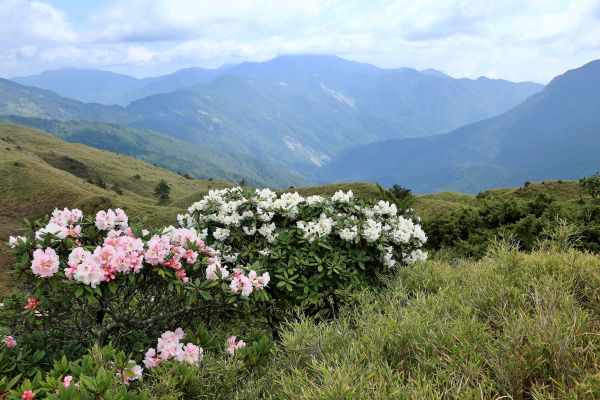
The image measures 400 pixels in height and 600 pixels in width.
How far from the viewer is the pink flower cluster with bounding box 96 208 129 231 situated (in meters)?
6.43

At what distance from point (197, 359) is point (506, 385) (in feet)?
10.6

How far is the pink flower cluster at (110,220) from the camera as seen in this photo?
6429mm

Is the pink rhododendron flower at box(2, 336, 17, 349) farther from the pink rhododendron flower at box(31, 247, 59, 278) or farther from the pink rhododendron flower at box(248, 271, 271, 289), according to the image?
the pink rhododendron flower at box(248, 271, 271, 289)

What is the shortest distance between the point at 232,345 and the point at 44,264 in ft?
7.94

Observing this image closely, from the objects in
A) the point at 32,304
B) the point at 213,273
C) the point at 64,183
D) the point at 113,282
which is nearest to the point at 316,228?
the point at 213,273

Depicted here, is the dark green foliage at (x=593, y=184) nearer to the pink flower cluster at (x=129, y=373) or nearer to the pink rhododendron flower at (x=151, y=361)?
the pink rhododendron flower at (x=151, y=361)

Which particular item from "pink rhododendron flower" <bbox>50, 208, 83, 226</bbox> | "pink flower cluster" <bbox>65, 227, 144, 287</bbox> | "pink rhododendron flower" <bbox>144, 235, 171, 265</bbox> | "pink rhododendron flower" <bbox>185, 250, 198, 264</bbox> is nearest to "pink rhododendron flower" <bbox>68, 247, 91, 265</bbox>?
"pink flower cluster" <bbox>65, 227, 144, 287</bbox>

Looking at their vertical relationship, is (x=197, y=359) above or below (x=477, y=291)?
below

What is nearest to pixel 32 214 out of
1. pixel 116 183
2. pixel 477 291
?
pixel 116 183

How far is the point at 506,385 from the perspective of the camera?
3.79 m

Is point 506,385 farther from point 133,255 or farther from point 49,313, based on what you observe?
point 49,313

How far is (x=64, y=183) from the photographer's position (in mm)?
58969

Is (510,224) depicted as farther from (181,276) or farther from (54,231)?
(54,231)

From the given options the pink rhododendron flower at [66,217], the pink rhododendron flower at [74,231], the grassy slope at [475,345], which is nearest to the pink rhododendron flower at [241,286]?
the grassy slope at [475,345]
